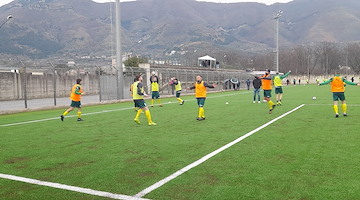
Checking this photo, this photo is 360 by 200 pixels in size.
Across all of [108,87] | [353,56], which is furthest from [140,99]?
[353,56]

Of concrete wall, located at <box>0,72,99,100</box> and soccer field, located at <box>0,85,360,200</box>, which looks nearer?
soccer field, located at <box>0,85,360,200</box>

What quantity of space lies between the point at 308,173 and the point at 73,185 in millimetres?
3911

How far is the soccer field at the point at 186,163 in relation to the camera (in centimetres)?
496

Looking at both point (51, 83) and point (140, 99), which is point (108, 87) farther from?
point (140, 99)

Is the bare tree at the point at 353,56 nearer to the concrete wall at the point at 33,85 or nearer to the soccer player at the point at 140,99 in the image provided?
the concrete wall at the point at 33,85

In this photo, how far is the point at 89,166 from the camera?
21.4 feet

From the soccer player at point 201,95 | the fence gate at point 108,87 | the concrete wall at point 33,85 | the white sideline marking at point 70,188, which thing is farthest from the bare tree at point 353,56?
the white sideline marking at point 70,188

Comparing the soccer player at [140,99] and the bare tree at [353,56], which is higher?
the bare tree at [353,56]

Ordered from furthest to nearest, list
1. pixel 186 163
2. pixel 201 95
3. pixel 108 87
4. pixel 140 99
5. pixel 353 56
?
1. pixel 353 56
2. pixel 108 87
3. pixel 201 95
4. pixel 140 99
5. pixel 186 163

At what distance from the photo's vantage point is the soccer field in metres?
4.96

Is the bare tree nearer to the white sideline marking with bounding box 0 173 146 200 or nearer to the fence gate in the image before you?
the fence gate

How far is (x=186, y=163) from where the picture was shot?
6539 millimetres

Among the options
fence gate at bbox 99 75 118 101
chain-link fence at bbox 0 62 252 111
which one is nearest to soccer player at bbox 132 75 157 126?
chain-link fence at bbox 0 62 252 111

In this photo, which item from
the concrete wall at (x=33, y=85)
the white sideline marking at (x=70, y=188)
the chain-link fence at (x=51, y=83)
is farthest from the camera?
the concrete wall at (x=33, y=85)
